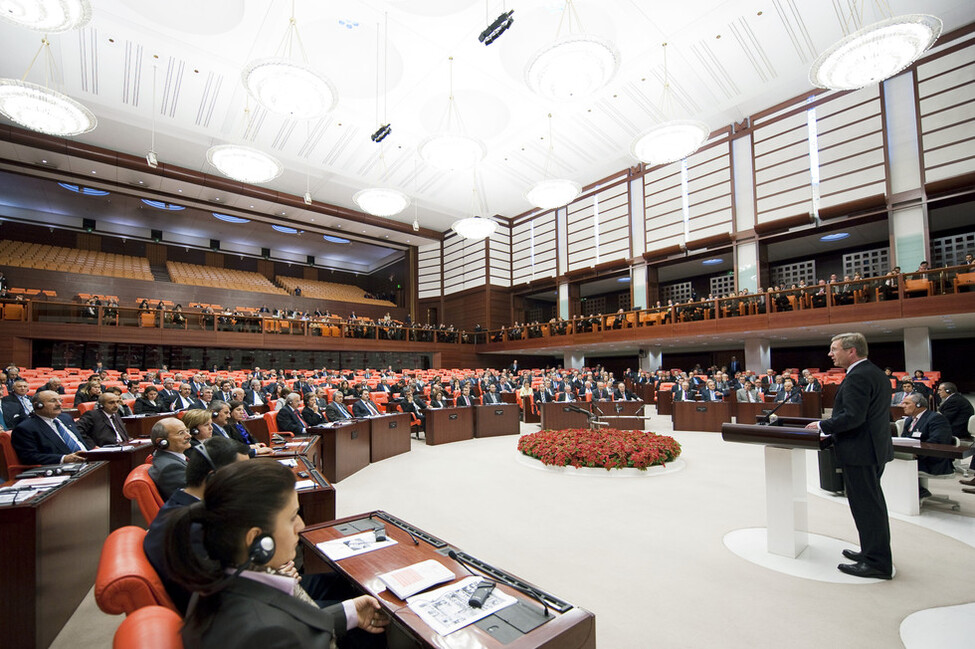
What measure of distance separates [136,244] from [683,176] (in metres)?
23.2

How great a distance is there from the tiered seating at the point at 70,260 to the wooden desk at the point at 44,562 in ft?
60.2

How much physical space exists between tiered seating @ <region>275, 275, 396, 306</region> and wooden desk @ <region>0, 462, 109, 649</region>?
778 inches

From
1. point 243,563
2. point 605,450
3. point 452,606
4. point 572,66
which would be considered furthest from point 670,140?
point 243,563

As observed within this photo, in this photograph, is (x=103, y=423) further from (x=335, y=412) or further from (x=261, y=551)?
(x=261, y=551)

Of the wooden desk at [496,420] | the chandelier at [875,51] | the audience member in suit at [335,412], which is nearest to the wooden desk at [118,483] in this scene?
the audience member in suit at [335,412]

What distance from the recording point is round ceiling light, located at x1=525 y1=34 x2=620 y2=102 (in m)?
6.99

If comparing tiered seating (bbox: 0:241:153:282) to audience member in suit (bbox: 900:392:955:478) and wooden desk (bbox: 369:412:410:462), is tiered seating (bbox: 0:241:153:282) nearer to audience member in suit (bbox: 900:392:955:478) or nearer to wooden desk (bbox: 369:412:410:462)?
wooden desk (bbox: 369:412:410:462)

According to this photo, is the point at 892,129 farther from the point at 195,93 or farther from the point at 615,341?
the point at 195,93

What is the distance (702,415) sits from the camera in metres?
9.38

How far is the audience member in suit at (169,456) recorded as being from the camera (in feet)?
7.80

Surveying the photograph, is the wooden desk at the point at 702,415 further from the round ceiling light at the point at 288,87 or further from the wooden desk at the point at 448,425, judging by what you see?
the round ceiling light at the point at 288,87

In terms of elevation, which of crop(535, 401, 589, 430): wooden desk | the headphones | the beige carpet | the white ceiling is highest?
the white ceiling

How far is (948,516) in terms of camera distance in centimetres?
392

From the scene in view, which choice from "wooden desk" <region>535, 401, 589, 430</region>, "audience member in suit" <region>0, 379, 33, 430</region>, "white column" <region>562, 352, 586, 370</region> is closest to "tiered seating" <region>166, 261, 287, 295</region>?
"white column" <region>562, 352, 586, 370</region>
